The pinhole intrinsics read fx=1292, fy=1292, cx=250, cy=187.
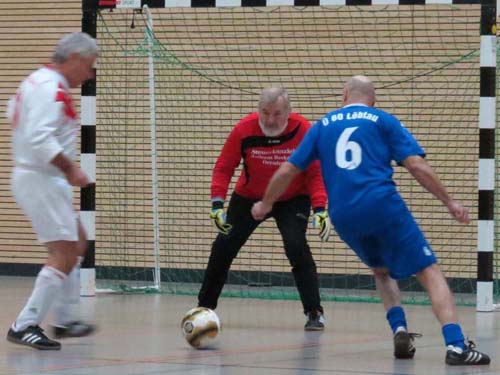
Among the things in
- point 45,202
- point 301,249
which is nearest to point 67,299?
point 45,202

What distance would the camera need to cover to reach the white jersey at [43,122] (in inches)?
341

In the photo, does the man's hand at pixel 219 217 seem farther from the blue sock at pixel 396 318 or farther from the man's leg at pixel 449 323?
the man's leg at pixel 449 323

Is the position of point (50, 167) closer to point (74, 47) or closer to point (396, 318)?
point (74, 47)

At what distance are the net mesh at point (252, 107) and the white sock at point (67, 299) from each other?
202 inches

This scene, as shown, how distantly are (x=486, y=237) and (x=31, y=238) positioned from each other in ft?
22.1

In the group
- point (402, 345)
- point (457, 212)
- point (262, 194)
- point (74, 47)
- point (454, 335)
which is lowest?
point (402, 345)

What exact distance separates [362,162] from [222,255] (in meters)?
2.38

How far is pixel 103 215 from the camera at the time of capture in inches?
640

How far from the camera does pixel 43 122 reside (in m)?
8.67

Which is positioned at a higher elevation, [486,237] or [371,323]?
[486,237]

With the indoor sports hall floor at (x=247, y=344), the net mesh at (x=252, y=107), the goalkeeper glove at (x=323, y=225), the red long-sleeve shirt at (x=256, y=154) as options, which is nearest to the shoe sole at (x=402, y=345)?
the indoor sports hall floor at (x=247, y=344)

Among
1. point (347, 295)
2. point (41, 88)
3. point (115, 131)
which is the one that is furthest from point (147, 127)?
point (41, 88)

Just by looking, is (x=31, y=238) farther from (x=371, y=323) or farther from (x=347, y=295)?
(x=371, y=323)

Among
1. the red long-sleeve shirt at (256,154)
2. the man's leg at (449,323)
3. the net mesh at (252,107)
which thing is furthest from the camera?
the net mesh at (252,107)
